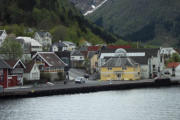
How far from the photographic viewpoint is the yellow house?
102188 mm

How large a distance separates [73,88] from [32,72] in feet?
38.6

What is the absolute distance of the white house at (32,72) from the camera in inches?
3574

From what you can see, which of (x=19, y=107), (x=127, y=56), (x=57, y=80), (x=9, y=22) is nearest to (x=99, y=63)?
(x=127, y=56)

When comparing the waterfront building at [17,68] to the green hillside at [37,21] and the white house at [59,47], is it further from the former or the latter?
the green hillside at [37,21]

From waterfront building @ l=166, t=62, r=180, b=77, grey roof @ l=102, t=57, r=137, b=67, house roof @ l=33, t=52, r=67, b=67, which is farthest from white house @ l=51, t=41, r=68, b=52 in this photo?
house roof @ l=33, t=52, r=67, b=67

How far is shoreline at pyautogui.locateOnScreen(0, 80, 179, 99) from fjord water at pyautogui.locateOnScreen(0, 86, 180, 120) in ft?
7.10

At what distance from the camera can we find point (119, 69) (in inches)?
4026

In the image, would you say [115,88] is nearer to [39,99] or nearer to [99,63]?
[39,99]

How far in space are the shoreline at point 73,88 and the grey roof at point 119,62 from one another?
20.6 ft

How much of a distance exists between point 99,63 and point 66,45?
3730 cm

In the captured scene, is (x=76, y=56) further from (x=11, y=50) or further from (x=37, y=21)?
(x=37, y=21)

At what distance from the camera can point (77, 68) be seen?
407ft

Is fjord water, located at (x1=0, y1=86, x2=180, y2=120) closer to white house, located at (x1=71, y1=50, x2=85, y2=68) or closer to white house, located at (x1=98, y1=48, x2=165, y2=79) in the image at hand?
white house, located at (x1=98, y1=48, x2=165, y2=79)

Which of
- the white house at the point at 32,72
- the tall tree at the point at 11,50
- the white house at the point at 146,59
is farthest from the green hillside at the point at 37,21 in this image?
the white house at the point at 32,72
